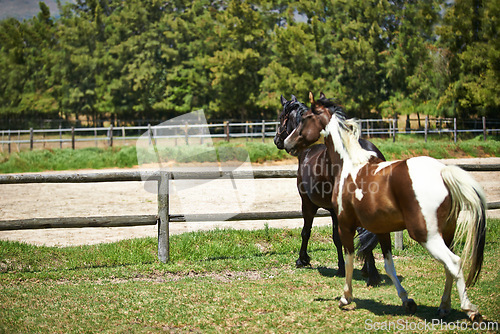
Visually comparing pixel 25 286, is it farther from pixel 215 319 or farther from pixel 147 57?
pixel 147 57

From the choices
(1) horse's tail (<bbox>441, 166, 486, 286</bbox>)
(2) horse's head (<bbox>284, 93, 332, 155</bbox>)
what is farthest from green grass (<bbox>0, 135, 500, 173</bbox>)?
(1) horse's tail (<bbox>441, 166, 486, 286</bbox>)

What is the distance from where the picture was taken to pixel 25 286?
5734 millimetres

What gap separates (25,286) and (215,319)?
2690 mm

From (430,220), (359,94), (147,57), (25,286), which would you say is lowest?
(25,286)

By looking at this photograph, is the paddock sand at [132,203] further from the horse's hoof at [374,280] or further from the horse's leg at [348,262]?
the horse's leg at [348,262]

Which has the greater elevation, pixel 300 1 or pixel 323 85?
pixel 300 1

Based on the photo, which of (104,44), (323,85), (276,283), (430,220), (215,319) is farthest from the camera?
(104,44)

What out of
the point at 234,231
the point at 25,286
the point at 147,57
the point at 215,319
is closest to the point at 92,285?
the point at 25,286

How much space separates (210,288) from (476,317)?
277 cm

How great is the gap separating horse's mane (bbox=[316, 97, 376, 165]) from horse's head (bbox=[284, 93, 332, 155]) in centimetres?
12

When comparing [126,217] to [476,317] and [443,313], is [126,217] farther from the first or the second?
[476,317]

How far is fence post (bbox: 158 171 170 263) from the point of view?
6670mm

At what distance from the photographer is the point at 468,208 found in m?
3.92

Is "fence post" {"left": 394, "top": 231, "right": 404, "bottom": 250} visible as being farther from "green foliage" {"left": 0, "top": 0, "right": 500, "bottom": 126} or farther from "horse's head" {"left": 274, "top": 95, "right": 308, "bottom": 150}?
"green foliage" {"left": 0, "top": 0, "right": 500, "bottom": 126}
